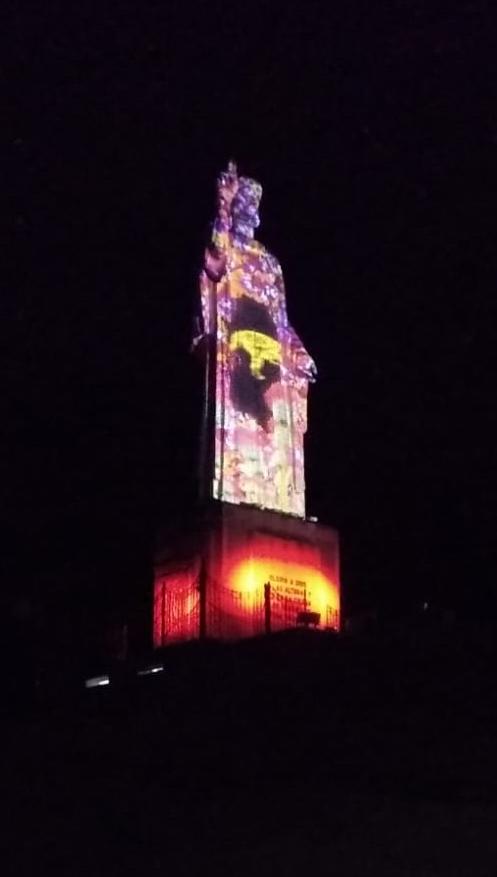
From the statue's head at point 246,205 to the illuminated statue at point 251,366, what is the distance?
1.1 inches

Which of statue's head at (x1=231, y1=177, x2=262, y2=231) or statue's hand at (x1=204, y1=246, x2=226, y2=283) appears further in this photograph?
statue's head at (x1=231, y1=177, x2=262, y2=231)

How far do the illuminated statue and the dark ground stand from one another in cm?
1032

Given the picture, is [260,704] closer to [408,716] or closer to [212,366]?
[408,716]

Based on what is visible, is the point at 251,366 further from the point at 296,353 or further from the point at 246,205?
the point at 246,205

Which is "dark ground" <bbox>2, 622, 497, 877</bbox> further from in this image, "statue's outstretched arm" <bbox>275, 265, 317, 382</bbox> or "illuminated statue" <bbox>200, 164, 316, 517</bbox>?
"statue's outstretched arm" <bbox>275, 265, 317, 382</bbox>

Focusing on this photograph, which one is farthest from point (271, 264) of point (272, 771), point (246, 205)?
point (272, 771)

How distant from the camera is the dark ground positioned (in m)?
10.8

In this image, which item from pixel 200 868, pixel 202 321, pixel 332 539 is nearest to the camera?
pixel 200 868

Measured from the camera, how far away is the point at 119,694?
61.9 ft

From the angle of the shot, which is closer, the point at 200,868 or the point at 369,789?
the point at 200,868

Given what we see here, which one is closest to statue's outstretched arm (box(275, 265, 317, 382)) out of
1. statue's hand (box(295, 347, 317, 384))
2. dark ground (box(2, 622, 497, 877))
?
statue's hand (box(295, 347, 317, 384))

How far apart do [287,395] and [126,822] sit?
63.0ft

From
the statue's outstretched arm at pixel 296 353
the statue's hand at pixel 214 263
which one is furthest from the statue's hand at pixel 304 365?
the statue's hand at pixel 214 263

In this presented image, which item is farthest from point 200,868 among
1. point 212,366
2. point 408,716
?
point 212,366
